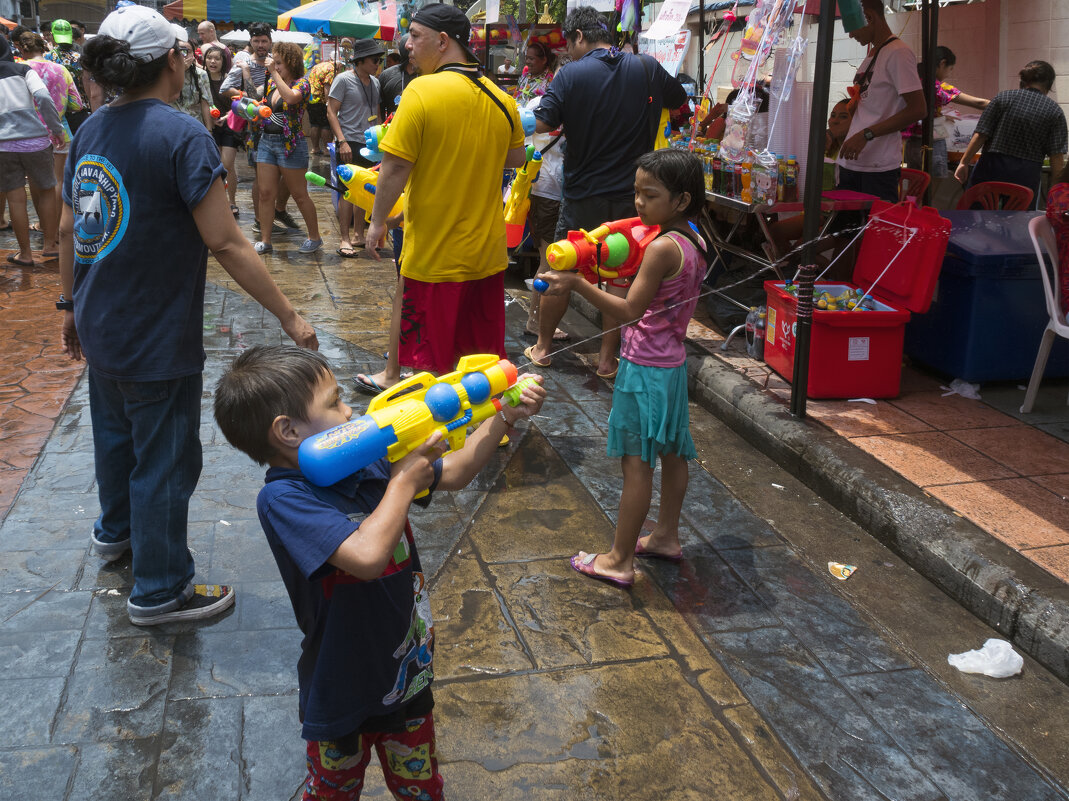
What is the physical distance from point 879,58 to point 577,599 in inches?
171

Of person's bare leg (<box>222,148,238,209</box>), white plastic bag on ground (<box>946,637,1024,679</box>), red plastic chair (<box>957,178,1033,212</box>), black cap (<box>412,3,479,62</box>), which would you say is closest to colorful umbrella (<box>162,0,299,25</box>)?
person's bare leg (<box>222,148,238,209</box>)

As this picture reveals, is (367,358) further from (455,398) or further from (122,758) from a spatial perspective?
(455,398)

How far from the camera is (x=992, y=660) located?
3.19 m

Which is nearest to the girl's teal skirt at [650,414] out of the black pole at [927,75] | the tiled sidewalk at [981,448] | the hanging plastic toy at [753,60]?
the tiled sidewalk at [981,448]

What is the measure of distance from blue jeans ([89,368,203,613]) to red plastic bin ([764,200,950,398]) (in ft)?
10.4

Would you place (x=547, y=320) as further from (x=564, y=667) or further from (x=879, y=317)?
(x=564, y=667)

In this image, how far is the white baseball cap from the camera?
2918 millimetres

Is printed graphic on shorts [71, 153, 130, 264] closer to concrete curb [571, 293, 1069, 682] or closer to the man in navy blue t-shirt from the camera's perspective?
the man in navy blue t-shirt

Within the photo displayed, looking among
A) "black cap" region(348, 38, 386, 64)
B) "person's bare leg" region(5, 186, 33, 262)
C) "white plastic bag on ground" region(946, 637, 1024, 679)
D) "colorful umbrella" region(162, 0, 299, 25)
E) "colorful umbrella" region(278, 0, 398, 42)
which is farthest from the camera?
"colorful umbrella" region(162, 0, 299, 25)

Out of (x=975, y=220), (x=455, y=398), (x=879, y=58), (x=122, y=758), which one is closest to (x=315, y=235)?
(x=879, y=58)

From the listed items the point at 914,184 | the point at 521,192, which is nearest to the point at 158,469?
the point at 521,192

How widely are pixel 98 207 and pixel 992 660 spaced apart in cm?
324

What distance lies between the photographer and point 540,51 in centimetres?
718

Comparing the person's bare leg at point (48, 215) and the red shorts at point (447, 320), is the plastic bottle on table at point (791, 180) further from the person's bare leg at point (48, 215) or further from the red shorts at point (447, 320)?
the person's bare leg at point (48, 215)
